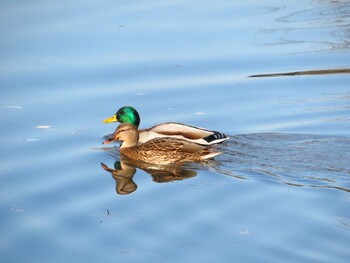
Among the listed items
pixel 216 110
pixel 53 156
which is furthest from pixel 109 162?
pixel 216 110

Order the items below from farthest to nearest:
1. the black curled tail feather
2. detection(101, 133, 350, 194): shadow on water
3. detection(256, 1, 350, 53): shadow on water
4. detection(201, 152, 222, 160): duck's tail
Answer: detection(256, 1, 350, 53): shadow on water
detection(201, 152, 222, 160): duck's tail
the black curled tail feather
detection(101, 133, 350, 194): shadow on water

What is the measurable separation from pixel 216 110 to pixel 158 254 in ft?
13.5

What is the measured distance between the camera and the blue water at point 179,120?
8805 mm

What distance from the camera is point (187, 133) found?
457 inches

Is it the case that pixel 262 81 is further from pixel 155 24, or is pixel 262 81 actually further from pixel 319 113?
pixel 155 24

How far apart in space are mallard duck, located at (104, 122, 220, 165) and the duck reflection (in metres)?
0.14

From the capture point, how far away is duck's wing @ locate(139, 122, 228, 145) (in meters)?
11.3

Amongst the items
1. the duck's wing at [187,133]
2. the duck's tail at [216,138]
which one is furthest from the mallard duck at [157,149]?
the duck's tail at [216,138]

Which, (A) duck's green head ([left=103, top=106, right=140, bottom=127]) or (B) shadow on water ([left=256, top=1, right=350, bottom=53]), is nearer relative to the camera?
(A) duck's green head ([left=103, top=106, right=140, bottom=127])

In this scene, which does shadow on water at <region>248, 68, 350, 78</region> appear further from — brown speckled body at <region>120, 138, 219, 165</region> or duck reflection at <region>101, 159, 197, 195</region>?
duck reflection at <region>101, 159, 197, 195</region>

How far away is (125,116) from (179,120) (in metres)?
0.73

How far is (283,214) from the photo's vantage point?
919 centimetres

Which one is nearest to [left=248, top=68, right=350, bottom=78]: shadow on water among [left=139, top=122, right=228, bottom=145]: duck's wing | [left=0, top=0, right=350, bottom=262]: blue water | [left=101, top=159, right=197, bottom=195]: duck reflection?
[left=0, top=0, right=350, bottom=262]: blue water

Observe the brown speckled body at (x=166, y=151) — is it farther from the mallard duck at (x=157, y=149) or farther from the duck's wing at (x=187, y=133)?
the duck's wing at (x=187, y=133)
